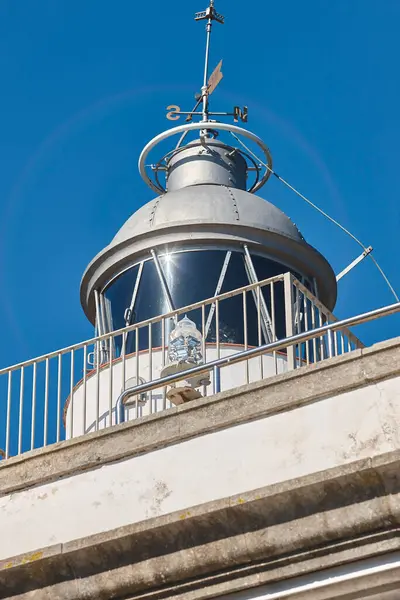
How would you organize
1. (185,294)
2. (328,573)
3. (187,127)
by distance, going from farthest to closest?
(187,127)
(185,294)
(328,573)


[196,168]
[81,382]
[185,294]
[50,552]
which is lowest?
[50,552]

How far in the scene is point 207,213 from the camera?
1341cm

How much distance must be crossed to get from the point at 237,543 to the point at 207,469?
0.59 metres

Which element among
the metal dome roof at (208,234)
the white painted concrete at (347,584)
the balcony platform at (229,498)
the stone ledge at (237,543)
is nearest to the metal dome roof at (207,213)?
the metal dome roof at (208,234)

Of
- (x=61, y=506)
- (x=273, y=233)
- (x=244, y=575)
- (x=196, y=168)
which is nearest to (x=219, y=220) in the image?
(x=273, y=233)

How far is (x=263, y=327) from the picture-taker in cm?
1255

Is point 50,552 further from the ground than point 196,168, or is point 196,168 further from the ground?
point 196,168

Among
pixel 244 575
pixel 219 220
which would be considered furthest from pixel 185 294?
pixel 244 575

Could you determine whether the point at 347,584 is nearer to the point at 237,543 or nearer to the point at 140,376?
the point at 237,543

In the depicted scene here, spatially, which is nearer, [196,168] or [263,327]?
[263,327]

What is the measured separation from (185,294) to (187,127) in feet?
7.10

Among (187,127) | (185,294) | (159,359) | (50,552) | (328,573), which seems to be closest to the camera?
(328,573)

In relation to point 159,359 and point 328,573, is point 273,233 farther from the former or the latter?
point 328,573

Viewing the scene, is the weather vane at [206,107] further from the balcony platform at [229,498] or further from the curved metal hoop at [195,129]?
the balcony platform at [229,498]
